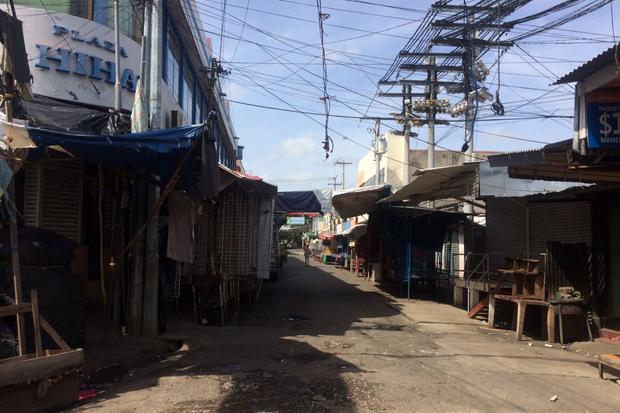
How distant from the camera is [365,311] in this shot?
45.8ft

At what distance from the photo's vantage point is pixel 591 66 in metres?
7.50

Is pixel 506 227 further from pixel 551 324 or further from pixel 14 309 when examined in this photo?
pixel 14 309

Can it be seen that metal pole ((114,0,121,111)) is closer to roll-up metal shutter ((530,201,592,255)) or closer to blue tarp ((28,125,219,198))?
blue tarp ((28,125,219,198))

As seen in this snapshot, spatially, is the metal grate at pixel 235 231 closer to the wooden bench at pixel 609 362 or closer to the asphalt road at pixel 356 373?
the asphalt road at pixel 356 373

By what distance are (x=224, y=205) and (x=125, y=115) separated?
3.61m

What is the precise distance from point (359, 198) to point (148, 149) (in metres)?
12.5

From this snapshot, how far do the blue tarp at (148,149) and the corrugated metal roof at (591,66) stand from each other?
17.8 ft

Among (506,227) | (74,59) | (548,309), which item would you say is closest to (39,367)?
(74,59)

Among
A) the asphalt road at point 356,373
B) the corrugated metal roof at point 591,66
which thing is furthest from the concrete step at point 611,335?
the corrugated metal roof at point 591,66

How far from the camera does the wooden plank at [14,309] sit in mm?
4922

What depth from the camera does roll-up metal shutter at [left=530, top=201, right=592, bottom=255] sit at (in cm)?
1146

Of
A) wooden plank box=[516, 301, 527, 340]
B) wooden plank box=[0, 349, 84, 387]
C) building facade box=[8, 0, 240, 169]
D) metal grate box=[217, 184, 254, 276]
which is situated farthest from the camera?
metal grate box=[217, 184, 254, 276]

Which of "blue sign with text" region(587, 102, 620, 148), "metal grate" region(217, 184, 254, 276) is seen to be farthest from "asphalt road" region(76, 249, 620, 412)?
"blue sign with text" region(587, 102, 620, 148)

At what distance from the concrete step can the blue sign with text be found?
14.3ft
